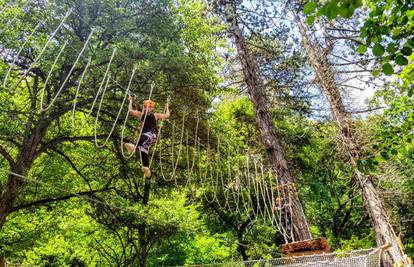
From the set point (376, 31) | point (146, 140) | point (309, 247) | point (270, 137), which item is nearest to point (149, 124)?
point (146, 140)

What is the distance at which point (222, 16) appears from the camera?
872 cm

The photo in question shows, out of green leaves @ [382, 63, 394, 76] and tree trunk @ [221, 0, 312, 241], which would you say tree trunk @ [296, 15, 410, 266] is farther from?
green leaves @ [382, 63, 394, 76]

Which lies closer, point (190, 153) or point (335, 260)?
point (335, 260)

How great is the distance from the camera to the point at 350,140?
832 centimetres

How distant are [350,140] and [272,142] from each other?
8.40 ft

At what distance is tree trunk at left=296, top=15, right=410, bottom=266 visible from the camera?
24.1 ft

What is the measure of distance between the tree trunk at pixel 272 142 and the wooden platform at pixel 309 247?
35.9 inches

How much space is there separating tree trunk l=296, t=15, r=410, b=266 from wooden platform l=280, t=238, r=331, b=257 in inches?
86.8

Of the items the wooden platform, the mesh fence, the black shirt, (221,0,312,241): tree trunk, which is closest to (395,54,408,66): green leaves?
the mesh fence

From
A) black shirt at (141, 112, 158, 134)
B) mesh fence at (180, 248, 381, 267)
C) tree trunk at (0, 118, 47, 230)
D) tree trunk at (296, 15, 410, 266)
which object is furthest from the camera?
tree trunk at (296, 15, 410, 266)

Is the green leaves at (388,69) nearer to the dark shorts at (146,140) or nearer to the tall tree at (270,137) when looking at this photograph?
the dark shorts at (146,140)

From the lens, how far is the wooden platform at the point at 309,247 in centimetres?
495

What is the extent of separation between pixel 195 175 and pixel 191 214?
1180 millimetres

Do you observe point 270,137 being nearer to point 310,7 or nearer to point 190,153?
point 190,153
